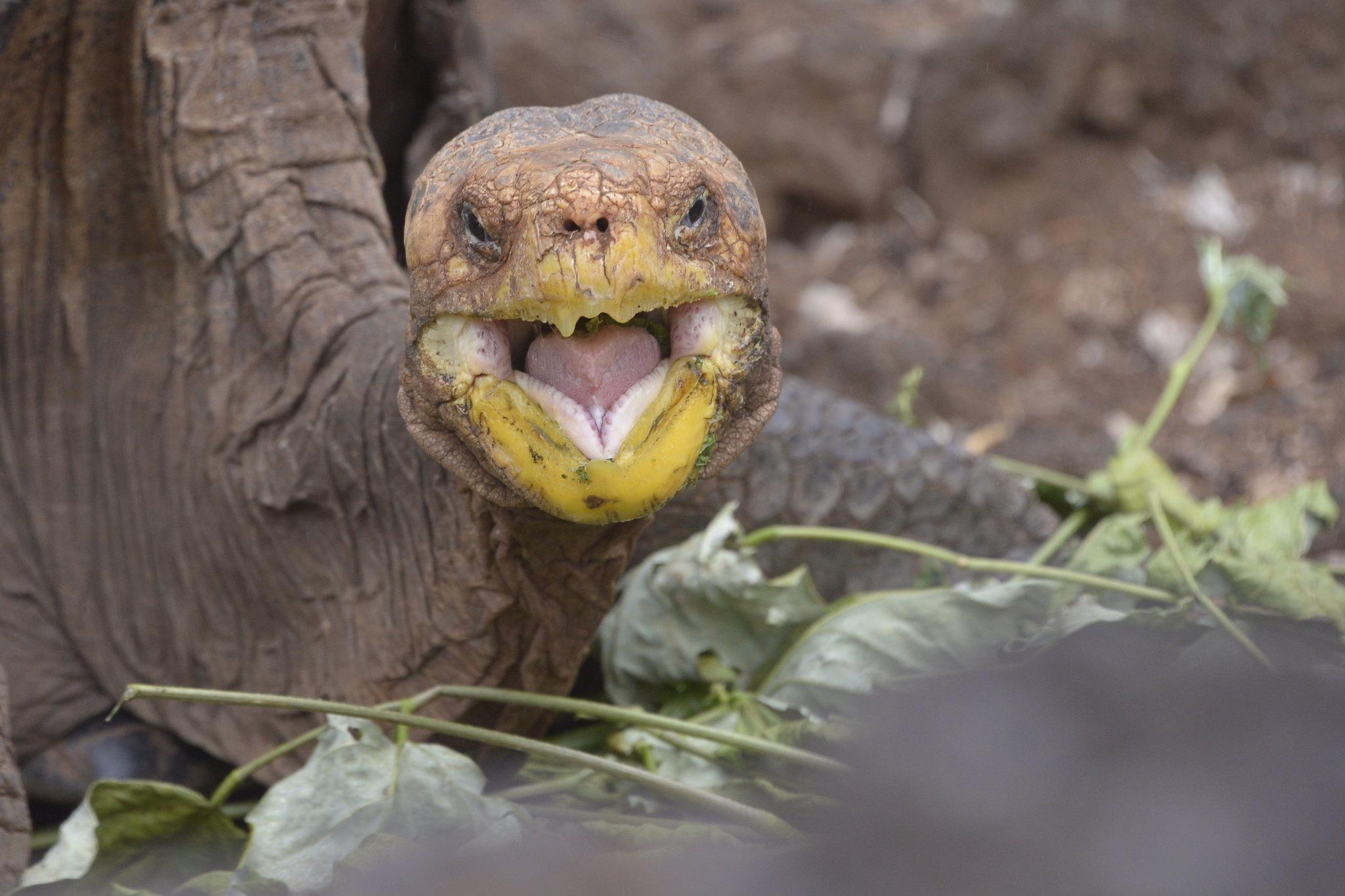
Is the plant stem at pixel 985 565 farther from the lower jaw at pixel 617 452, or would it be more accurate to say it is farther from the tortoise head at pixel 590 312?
the lower jaw at pixel 617 452

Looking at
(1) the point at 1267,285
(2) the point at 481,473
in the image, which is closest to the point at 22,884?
(2) the point at 481,473

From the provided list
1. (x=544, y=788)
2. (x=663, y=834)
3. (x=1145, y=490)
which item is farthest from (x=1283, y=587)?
(x=544, y=788)

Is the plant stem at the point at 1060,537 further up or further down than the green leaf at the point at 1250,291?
Answer: further down

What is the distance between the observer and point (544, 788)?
199 centimetres

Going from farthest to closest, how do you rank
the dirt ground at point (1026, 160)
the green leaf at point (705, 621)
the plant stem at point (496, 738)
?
the dirt ground at point (1026, 160), the green leaf at point (705, 621), the plant stem at point (496, 738)

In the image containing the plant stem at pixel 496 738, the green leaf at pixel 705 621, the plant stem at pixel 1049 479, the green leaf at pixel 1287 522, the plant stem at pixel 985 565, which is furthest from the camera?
the plant stem at pixel 1049 479

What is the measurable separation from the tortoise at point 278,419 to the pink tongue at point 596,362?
0.15ft

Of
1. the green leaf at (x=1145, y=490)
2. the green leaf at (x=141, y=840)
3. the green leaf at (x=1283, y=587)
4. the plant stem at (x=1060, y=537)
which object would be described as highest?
the green leaf at (x=1283, y=587)

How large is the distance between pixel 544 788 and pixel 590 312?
879 mm

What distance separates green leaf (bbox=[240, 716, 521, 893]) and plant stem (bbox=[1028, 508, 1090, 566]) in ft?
4.12

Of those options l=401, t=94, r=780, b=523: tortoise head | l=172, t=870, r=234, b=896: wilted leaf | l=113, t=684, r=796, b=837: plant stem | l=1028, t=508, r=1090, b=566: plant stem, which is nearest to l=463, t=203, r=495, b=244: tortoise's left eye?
l=401, t=94, r=780, b=523: tortoise head

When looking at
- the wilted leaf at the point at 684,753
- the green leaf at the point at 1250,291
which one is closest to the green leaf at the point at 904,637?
the wilted leaf at the point at 684,753

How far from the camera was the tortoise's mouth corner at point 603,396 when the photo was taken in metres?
1.46

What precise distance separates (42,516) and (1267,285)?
2561 millimetres
